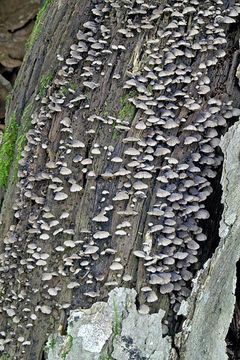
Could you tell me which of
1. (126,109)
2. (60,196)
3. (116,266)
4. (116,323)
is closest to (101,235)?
(116,266)

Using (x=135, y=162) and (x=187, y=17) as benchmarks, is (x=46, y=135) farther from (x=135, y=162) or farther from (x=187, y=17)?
(x=187, y=17)

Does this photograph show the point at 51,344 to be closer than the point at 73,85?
Yes

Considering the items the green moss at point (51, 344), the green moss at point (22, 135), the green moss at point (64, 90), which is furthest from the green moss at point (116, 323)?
the green moss at point (64, 90)

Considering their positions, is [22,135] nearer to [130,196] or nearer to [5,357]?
[130,196]

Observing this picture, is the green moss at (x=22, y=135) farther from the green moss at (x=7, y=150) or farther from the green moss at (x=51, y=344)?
the green moss at (x=51, y=344)

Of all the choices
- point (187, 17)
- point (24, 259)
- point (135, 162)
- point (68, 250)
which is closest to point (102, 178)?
point (135, 162)
